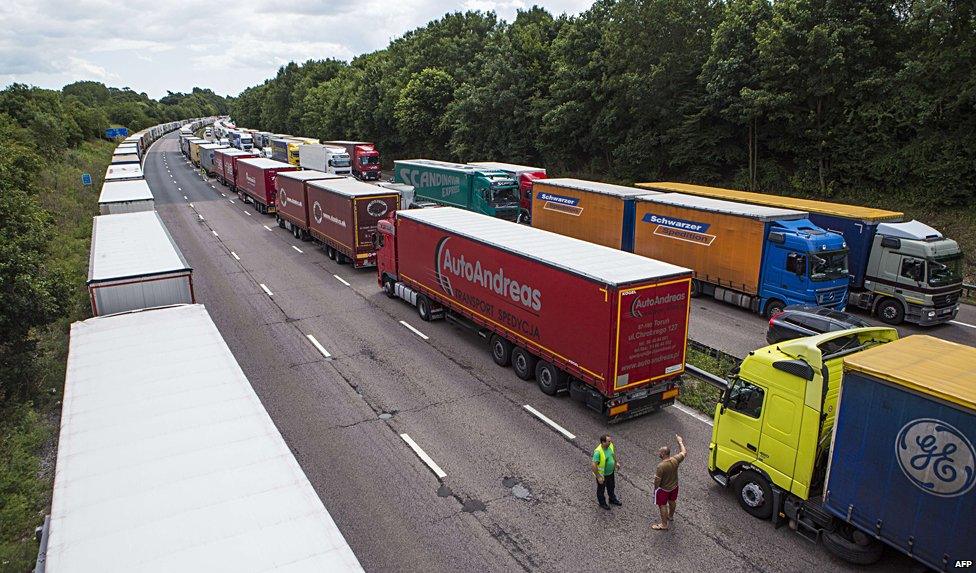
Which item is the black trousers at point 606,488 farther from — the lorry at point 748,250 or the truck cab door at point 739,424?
the lorry at point 748,250

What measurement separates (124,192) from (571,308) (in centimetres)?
2990

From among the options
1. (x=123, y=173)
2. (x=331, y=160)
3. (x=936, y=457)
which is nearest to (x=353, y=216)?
(x=936, y=457)

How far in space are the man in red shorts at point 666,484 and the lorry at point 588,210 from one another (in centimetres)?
1755

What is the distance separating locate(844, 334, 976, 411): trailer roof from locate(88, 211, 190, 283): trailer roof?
15.9m

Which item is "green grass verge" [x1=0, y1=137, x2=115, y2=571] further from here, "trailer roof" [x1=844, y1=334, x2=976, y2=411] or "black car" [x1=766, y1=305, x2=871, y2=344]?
"black car" [x1=766, y1=305, x2=871, y2=344]

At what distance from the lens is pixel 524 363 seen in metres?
16.4

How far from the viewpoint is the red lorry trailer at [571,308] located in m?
13.3

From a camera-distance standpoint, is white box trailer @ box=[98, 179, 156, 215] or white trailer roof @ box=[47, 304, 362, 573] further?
white box trailer @ box=[98, 179, 156, 215]

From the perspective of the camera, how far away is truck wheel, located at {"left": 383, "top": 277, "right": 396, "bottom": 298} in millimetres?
23703

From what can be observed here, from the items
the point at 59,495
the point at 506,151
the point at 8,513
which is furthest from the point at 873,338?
the point at 506,151

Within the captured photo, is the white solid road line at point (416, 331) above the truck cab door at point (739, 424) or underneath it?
underneath

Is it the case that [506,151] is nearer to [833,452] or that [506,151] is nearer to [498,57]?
[498,57]

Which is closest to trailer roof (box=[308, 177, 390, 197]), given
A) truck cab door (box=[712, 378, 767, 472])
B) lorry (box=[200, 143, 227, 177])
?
truck cab door (box=[712, 378, 767, 472])

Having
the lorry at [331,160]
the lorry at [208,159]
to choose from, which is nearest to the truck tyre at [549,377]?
the lorry at [331,160]
